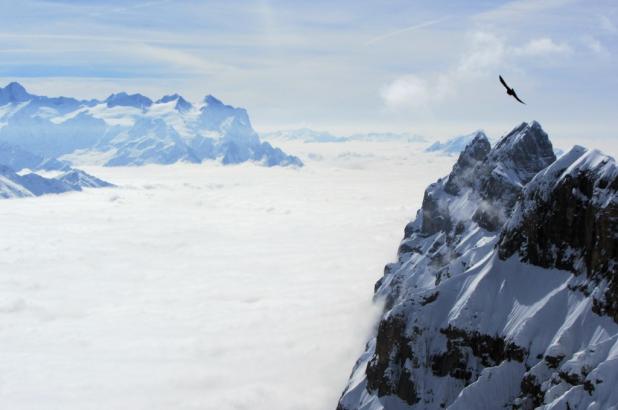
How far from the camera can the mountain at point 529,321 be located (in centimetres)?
8256

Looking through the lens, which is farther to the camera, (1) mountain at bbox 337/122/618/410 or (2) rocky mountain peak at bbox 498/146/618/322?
(2) rocky mountain peak at bbox 498/146/618/322

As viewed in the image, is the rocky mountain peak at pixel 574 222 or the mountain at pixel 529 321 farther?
the rocky mountain peak at pixel 574 222

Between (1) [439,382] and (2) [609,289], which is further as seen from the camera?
(1) [439,382]

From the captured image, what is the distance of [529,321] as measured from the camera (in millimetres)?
91250

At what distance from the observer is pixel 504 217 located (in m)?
160

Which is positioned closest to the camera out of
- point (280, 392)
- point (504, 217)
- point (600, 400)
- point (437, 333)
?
point (600, 400)

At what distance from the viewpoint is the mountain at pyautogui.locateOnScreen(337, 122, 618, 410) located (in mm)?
82562

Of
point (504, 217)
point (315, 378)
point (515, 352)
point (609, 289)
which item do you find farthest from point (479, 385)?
point (315, 378)

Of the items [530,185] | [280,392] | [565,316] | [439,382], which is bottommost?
[280,392]

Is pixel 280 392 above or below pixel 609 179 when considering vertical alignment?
below

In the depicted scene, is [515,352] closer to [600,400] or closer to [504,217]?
[600,400]

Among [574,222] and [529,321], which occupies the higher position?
[574,222]

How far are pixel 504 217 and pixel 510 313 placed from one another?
69.2 m

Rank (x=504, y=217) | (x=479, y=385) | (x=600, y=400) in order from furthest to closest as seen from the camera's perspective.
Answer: (x=504, y=217), (x=479, y=385), (x=600, y=400)
